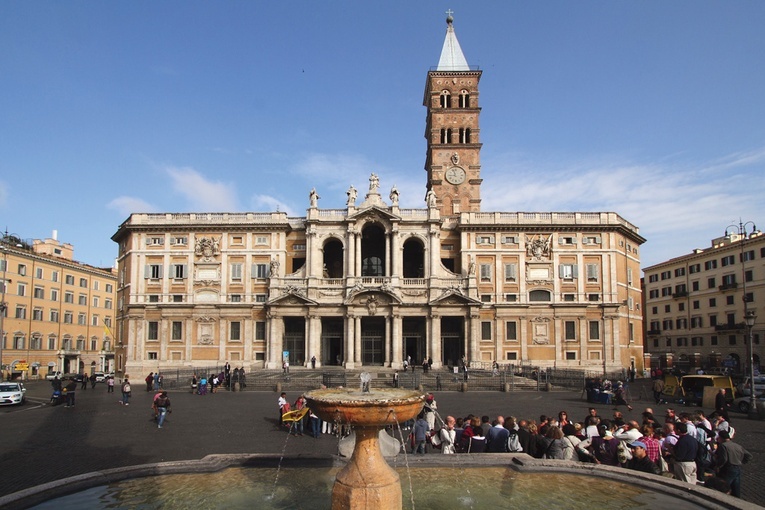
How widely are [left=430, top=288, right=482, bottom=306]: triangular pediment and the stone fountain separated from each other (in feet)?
125

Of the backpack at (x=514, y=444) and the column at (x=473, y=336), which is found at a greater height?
the column at (x=473, y=336)

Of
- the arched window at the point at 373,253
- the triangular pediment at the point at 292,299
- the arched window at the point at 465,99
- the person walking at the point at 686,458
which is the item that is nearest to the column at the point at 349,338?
the triangular pediment at the point at 292,299

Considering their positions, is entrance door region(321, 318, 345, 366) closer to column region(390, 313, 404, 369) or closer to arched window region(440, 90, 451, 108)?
column region(390, 313, 404, 369)

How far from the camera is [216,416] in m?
22.5

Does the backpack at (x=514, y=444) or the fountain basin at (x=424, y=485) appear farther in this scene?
the backpack at (x=514, y=444)

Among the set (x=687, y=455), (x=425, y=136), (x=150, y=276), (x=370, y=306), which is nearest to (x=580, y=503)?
(x=687, y=455)

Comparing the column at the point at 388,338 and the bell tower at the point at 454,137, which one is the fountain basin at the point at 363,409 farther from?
the bell tower at the point at 454,137

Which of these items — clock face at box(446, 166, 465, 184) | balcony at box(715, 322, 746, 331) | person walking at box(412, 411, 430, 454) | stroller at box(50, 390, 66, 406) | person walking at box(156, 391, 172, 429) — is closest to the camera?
person walking at box(412, 411, 430, 454)

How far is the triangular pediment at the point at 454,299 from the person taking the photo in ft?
152

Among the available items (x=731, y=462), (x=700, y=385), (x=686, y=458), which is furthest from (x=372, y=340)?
(x=731, y=462)

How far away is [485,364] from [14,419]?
33.4 metres

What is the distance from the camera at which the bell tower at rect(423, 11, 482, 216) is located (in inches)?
2219

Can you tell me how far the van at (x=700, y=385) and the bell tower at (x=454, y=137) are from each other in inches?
1167

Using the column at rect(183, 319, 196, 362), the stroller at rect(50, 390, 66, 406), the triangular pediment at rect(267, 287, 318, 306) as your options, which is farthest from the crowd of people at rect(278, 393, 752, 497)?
the column at rect(183, 319, 196, 362)
